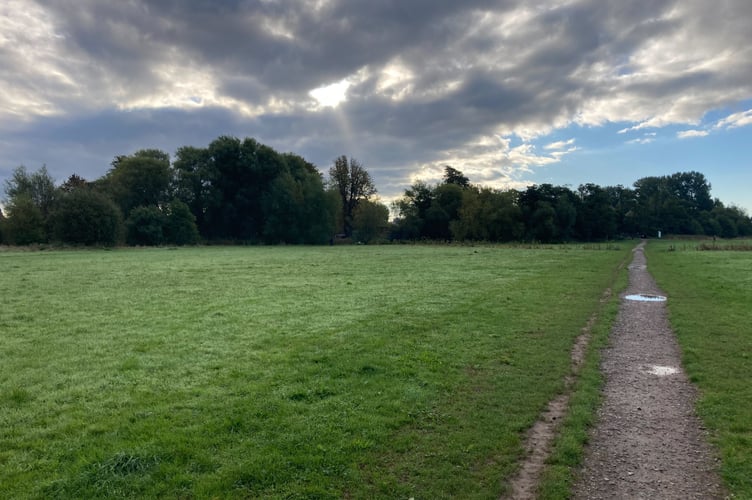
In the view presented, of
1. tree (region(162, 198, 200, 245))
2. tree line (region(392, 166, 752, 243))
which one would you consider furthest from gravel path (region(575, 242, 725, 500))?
tree (region(162, 198, 200, 245))

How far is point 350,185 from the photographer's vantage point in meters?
109

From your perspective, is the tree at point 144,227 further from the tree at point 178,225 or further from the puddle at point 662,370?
the puddle at point 662,370

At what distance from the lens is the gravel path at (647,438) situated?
4.70 meters

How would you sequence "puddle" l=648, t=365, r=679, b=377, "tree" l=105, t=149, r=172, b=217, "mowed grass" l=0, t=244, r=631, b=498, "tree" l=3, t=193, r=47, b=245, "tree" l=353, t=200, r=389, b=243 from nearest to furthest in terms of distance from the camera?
"mowed grass" l=0, t=244, r=631, b=498 → "puddle" l=648, t=365, r=679, b=377 → "tree" l=3, t=193, r=47, b=245 → "tree" l=105, t=149, r=172, b=217 → "tree" l=353, t=200, r=389, b=243

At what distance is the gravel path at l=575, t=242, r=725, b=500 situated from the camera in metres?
4.70

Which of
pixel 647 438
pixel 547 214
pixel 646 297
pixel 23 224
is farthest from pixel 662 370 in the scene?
pixel 547 214

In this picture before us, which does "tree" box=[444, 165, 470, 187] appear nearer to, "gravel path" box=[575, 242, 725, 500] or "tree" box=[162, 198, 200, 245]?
"tree" box=[162, 198, 200, 245]

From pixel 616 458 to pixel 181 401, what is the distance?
6.26 meters

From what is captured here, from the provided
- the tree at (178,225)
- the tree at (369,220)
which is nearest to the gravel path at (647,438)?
the tree at (178,225)

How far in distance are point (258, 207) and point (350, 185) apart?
2552 centimetres

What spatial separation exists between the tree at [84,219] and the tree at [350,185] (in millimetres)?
51986

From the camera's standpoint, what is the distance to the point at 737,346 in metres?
10.3

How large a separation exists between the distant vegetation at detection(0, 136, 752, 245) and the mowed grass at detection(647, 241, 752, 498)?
63848 mm

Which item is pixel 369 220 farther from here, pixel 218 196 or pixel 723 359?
pixel 723 359
